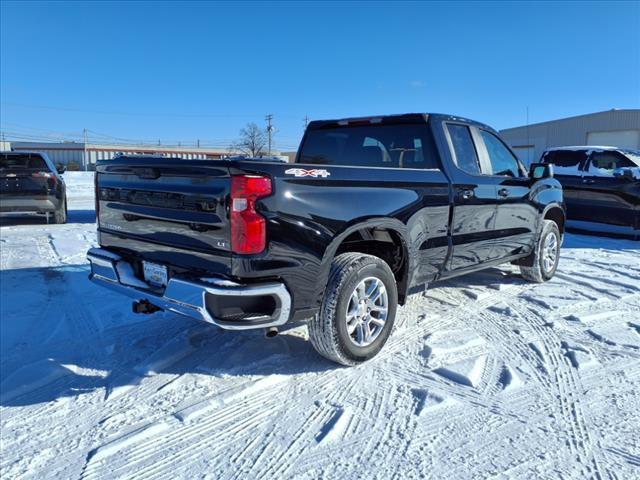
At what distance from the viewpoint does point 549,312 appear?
487 centimetres

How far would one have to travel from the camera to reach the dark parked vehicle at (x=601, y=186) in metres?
9.50

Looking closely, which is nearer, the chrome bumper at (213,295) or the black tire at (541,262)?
the chrome bumper at (213,295)

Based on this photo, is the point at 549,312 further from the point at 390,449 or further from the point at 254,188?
the point at 254,188

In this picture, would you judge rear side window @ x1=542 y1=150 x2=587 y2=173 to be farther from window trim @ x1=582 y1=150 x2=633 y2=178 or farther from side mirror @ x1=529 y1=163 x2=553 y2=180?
side mirror @ x1=529 y1=163 x2=553 y2=180

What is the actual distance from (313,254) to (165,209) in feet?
3.39

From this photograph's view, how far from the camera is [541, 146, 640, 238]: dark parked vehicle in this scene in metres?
9.50

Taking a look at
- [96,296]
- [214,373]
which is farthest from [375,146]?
[96,296]

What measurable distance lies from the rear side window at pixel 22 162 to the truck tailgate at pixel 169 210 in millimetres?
7840

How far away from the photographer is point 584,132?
32.6m

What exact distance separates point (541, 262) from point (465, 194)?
2.14 meters

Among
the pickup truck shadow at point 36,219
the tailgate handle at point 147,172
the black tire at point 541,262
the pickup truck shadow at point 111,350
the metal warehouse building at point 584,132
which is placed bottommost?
the pickup truck shadow at point 111,350

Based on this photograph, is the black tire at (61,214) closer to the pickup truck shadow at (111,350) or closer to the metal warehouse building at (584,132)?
the pickup truck shadow at (111,350)

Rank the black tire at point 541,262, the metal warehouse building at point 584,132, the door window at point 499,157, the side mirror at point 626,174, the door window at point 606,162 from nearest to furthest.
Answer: the door window at point 499,157
the black tire at point 541,262
the side mirror at point 626,174
the door window at point 606,162
the metal warehouse building at point 584,132

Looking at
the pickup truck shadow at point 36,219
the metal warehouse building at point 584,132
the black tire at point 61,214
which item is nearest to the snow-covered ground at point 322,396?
the black tire at point 61,214
